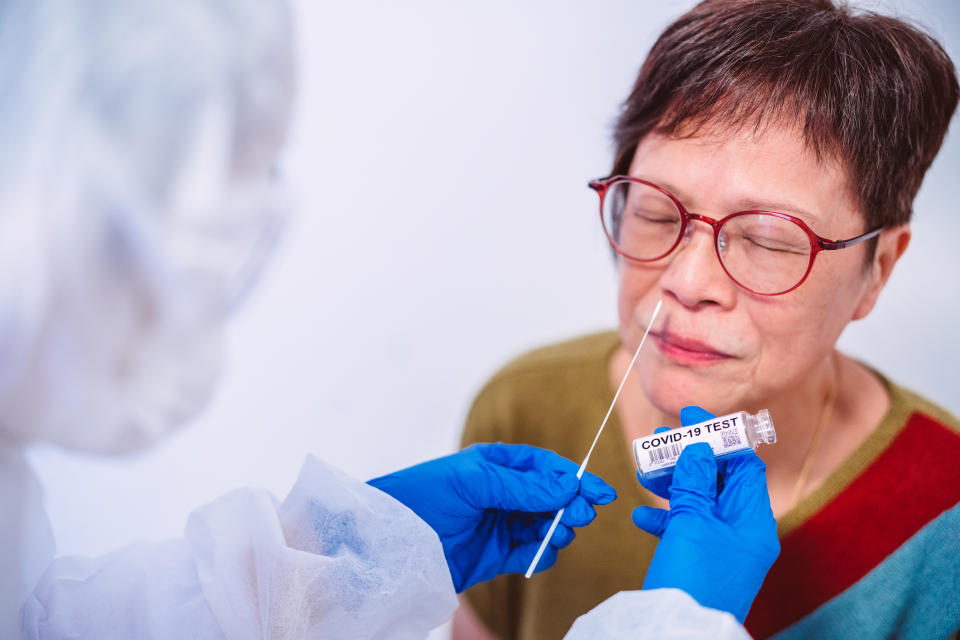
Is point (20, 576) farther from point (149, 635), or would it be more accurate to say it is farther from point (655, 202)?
point (655, 202)

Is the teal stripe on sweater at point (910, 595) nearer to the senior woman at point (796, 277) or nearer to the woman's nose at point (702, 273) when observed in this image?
the senior woman at point (796, 277)

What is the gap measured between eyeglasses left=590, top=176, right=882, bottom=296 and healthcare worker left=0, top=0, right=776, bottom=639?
309 mm

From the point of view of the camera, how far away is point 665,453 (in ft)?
4.23

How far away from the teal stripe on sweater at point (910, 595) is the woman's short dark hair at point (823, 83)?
61 centimetres

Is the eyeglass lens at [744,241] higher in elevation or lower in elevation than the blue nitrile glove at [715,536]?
higher

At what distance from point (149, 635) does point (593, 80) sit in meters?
1.69

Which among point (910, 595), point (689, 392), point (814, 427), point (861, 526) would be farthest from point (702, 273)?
point (910, 595)

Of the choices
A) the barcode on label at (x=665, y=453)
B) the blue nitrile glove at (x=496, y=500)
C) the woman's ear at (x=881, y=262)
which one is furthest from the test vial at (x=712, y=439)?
the woman's ear at (x=881, y=262)

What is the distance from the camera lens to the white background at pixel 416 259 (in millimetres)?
2020

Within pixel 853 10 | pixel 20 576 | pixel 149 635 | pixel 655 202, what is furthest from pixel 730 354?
pixel 20 576

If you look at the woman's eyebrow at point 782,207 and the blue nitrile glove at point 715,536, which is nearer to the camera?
the blue nitrile glove at point 715,536

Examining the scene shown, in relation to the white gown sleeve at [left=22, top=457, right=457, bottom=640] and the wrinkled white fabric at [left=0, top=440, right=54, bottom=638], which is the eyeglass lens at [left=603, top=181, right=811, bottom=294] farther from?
the wrinkled white fabric at [left=0, top=440, right=54, bottom=638]

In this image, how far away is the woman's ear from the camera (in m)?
1.44

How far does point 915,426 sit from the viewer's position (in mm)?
1596
